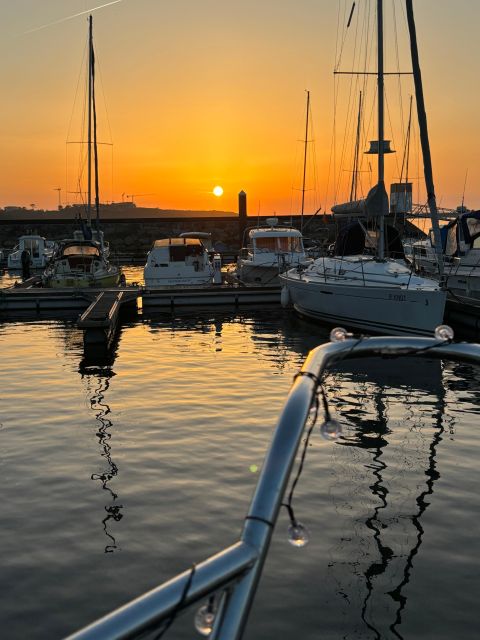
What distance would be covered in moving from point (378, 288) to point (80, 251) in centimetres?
1855

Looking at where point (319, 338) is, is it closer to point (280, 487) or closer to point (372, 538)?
point (372, 538)

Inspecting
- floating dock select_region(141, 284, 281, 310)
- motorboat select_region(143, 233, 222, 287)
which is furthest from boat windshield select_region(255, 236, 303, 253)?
floating dock select_region(141, 284, 281, 310)

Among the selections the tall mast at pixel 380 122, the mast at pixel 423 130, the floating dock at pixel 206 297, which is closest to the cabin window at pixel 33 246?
the floating dock at pixel 206 297

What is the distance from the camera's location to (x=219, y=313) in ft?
86.4

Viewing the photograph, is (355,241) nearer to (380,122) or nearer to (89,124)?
(380,122)

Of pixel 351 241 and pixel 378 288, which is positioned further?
pixel 351 241

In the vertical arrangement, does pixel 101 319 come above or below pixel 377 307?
below

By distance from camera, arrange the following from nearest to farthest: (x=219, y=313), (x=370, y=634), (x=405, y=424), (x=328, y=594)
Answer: (x=370, y=634) → (x=328, y=594) → (x=405, y=424) → (x=219, y=313)

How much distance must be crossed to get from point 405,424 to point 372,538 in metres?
4.42

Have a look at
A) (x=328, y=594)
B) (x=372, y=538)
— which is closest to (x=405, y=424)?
(x=372, y=538)

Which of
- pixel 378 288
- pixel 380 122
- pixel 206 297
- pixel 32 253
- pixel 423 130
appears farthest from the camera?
pixel 32 253

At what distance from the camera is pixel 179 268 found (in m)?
31.8

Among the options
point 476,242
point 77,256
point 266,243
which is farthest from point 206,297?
point 476,242

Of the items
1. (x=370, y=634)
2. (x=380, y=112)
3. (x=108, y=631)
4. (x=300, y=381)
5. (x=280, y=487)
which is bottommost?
(x=370, y=634)
